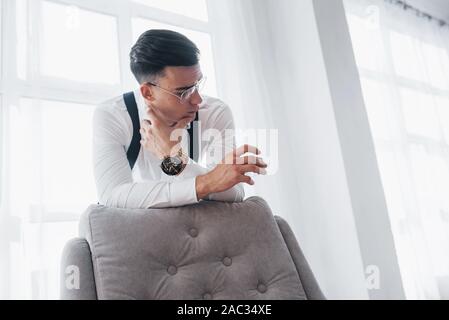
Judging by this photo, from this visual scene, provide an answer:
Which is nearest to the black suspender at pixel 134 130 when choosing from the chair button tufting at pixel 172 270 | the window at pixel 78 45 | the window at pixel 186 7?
the chair button tufting at pixel 172 270

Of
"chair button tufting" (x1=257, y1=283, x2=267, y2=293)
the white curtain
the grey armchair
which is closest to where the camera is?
the grey armchair

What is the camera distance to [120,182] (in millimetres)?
954

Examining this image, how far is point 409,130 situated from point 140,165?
7.38ft

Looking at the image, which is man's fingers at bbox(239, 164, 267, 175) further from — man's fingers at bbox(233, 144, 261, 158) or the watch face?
the watch face

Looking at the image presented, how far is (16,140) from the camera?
3.96 feet

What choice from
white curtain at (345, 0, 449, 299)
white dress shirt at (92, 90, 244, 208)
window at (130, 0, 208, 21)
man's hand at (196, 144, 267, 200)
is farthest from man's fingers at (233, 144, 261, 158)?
white curtain at (345, 0, 449, 299)

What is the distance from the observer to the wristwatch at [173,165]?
1066mm

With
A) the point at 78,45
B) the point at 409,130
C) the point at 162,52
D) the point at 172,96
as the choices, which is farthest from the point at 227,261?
the point at 409,130

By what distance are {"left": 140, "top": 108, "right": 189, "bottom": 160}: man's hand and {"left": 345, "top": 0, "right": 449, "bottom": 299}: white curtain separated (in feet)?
5.30

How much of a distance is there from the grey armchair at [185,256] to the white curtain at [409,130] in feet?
5.13

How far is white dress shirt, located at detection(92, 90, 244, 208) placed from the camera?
2.94ft

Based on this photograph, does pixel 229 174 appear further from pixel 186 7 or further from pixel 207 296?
pixel 186 7

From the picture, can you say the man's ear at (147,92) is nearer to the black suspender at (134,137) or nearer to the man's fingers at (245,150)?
the black suspender at (134,137)
